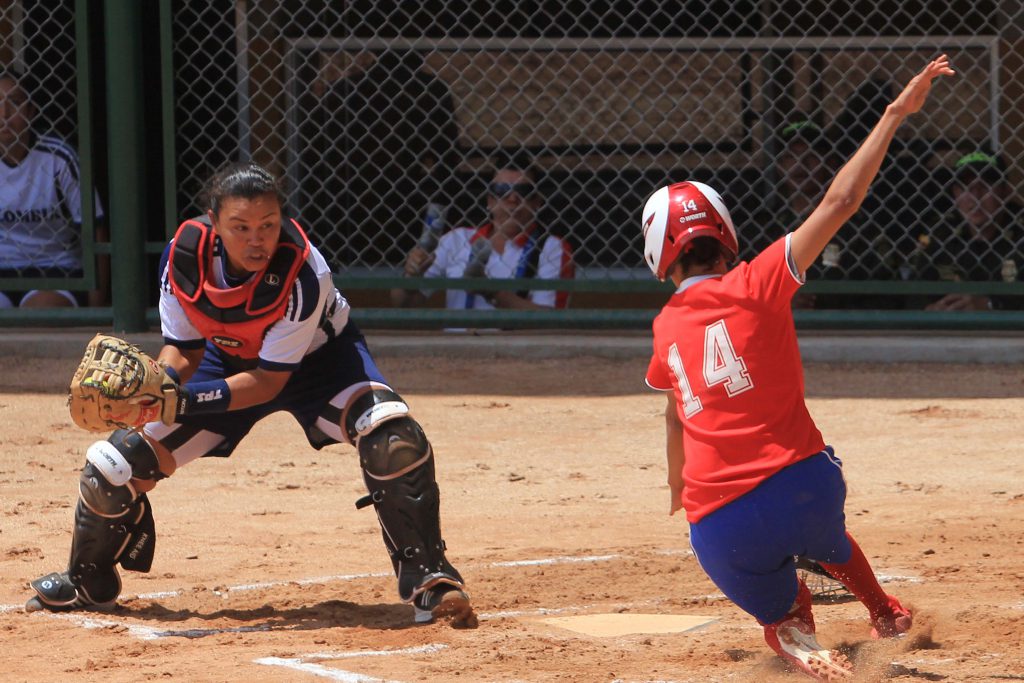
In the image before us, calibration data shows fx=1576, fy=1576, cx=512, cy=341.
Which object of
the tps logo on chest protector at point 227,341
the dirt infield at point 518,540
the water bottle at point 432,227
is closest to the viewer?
the dirt infield at point 518,540

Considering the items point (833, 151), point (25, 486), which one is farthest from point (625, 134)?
point (25, 486)

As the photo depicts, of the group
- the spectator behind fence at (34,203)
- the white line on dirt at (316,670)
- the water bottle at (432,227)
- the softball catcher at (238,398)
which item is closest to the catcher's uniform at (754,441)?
the white line on dirt at (316,670)

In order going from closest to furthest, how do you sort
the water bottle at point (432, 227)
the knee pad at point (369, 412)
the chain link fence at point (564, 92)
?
1. the knee pad at point (369, 412)
2. the water bottle at point (432, 227)
3. the chain link fence at point (564, 92)

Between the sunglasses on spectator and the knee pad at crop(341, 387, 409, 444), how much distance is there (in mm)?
3962

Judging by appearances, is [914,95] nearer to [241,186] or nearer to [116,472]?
[241,186]

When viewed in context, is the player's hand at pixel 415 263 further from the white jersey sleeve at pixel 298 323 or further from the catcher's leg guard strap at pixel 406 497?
the catcher's leg guard strap at pixel 406 497

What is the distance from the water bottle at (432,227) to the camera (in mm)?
8586

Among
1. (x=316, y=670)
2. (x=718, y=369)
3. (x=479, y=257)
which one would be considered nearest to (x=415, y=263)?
(x=479, y=257)

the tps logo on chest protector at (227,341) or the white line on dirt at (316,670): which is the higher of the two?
the tps logo on chest protector at (227,341)

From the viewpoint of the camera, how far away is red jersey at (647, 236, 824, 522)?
340 cm

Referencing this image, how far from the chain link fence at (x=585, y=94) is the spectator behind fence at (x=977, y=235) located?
2.50 ft

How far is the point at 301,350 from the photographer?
4293mm

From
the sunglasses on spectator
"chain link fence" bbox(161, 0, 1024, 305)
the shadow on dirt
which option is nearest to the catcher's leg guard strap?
the shadow on dirt

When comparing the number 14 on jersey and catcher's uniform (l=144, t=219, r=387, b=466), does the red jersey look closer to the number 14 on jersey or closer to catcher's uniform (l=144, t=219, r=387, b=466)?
the number 14 on jersey
